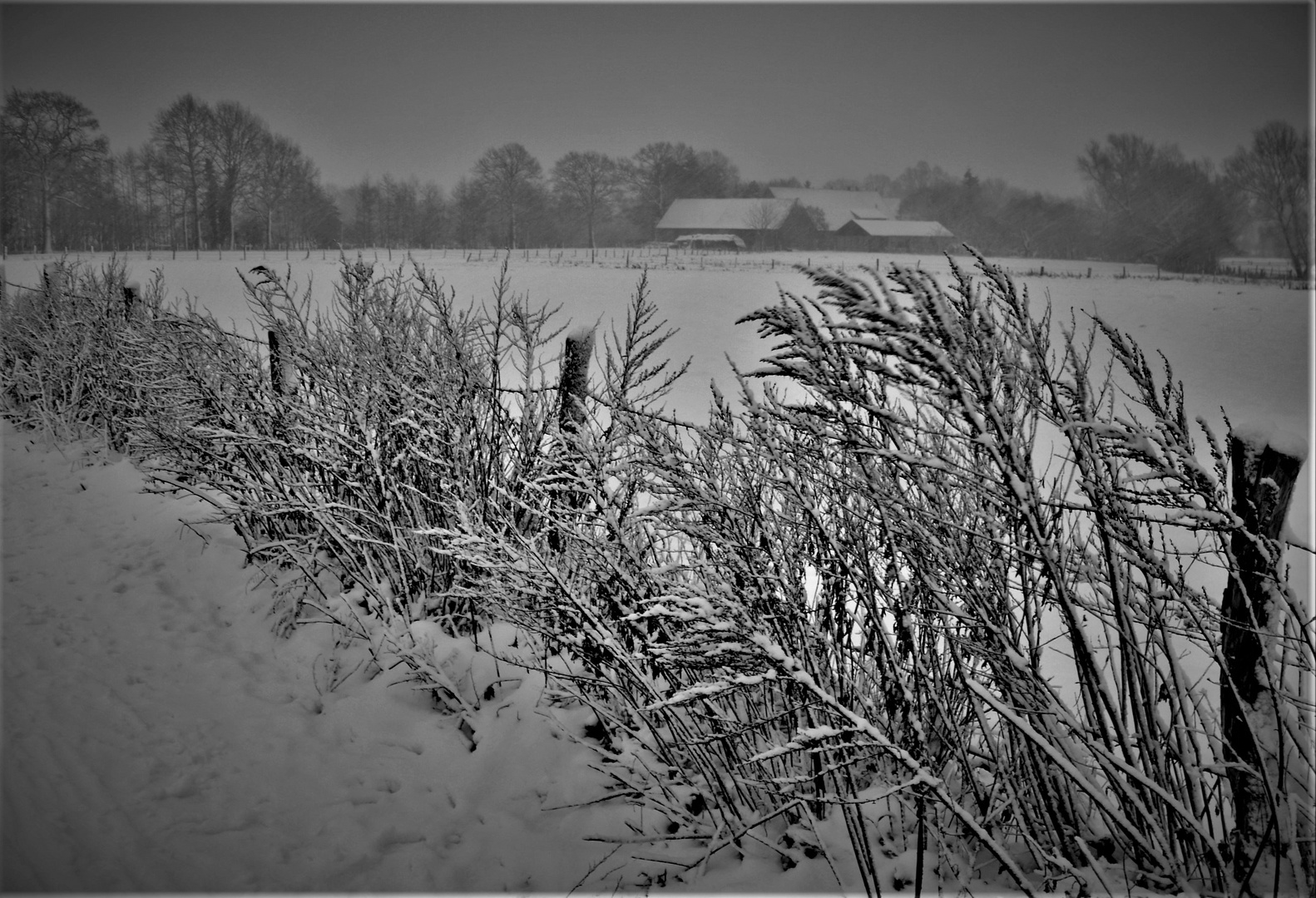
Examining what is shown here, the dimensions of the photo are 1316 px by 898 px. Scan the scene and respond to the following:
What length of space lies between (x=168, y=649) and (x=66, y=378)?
675cm

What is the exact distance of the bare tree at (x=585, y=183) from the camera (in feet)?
171

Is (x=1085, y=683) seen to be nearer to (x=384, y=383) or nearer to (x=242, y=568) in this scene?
(x=384, y=383)

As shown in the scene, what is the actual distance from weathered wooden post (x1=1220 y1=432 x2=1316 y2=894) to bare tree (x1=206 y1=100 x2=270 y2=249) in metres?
47.0

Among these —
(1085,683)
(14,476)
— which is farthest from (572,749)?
(14,476)

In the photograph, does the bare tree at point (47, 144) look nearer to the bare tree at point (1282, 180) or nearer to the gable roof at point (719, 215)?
the gable roof at point (719, 215)

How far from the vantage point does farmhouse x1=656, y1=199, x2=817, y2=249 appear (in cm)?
5366

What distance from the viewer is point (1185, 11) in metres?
43.4

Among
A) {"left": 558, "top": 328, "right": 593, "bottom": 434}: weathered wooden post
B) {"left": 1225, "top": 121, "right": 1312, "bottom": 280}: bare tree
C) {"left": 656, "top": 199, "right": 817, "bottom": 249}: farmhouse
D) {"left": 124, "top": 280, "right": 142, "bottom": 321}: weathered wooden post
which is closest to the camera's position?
{"left": 558, "top": 328, "right": 593, "bottom": 434}: weathered wooden post

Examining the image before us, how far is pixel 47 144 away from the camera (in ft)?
86.1

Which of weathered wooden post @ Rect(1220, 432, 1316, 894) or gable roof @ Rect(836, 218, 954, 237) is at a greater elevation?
gable roof @ Rect(836, 218, 954, 237)

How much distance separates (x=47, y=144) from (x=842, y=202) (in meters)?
47.7

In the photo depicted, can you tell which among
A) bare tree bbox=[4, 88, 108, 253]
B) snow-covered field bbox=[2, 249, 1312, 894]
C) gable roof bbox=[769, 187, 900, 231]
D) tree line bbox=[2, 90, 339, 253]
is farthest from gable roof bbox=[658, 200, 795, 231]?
snow-covered field bbox=[2, 249, 1312, 894]

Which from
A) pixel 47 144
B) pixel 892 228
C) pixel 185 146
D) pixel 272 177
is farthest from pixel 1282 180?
pixel 185 146

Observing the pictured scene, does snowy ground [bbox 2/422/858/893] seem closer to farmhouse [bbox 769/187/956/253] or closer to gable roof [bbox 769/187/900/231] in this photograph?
farmhouse [bbox 769/187/956/253]
